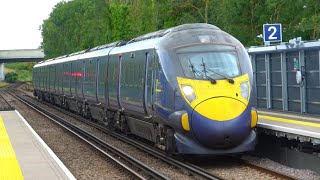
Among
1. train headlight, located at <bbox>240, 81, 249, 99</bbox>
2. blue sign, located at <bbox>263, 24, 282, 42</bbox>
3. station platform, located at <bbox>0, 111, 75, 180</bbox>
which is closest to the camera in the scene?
station platform, located at <bbox>0, 111, 75, 180</bbox>

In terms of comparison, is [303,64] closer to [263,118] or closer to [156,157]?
[263,118]

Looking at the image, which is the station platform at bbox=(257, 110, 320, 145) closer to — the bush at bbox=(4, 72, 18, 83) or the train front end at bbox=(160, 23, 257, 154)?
the train front end at bbox=(160, 23, 257, 154)

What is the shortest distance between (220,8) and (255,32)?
3315mm

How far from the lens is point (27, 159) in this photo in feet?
45.4

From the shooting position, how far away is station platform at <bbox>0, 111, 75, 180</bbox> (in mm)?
11594

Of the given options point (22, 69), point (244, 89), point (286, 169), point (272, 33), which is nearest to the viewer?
point (286, 169)

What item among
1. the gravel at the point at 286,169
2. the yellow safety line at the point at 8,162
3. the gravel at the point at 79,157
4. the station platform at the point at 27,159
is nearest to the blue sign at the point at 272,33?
the gravel at the point at 286,169

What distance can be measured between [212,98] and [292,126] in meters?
1.99

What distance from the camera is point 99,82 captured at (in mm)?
21750

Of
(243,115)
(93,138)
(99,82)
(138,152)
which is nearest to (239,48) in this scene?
(243,115)

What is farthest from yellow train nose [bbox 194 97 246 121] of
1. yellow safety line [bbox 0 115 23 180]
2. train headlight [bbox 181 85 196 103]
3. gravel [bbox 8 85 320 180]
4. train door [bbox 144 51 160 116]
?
yellow safety line [bbox 0 115 23 180]

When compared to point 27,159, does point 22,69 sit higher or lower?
higher

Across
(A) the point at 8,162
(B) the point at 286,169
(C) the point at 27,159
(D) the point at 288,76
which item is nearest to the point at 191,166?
(B) the point at 286,169

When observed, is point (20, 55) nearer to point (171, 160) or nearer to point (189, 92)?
point (171, 160)
